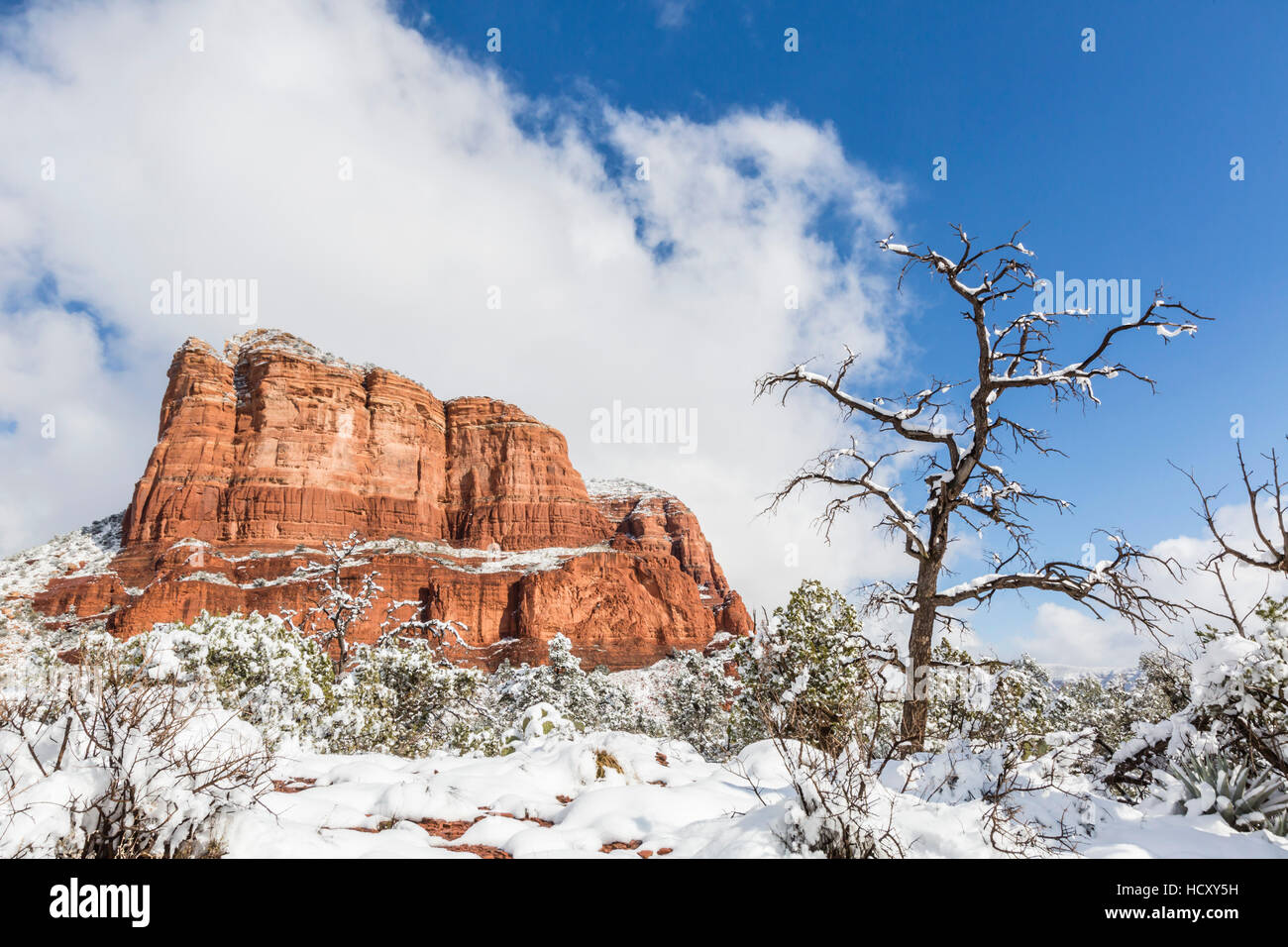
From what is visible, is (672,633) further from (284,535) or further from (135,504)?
(135,504)

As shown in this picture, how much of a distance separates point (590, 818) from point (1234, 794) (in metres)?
5.44

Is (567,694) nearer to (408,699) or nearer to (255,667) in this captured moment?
(408,699)

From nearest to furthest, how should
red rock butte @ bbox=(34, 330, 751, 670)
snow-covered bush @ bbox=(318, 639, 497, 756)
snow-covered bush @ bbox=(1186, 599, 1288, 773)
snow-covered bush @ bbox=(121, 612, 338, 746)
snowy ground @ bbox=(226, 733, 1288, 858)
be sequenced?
snowy ground @ bbox=(226, 733, 1288, 858) → snow-covered bush @ bbox=(1186, 599, 1288, 773) → snow-covered bush @ bbox=(121, 612, 338, 746) → snow-covered bush @ bbox=(318, 639, 497, 756) → red rock butte @ bbox=(34, 330, 751, 670)

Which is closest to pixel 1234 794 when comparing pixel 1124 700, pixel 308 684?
pixel 308 684

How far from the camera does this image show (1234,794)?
5.01 metres

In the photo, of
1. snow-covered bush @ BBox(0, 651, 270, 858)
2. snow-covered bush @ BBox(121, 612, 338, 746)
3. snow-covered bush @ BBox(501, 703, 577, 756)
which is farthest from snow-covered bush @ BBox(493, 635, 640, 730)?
snow-covered bush @ BBox(0, 651, 270, 858)

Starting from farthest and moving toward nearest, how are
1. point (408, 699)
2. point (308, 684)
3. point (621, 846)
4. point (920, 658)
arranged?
point (408, 699) < point (308, 684) < point (920, 658) < point (621, 846)

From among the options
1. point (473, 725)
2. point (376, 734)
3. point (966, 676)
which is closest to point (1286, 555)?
point (966, 676)

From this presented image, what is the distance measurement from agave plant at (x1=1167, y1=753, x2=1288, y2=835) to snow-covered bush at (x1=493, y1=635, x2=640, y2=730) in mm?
28949

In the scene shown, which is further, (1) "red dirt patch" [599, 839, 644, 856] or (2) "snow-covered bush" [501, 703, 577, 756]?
(2) "snow-covered bush" [501, 703, 577, 756]

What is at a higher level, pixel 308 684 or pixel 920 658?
pixel 920 658

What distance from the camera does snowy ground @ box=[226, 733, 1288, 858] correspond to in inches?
147

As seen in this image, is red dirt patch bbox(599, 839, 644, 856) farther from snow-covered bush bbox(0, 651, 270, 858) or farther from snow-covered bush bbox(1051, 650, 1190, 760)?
snow-covered bush bbox(1051, 650, 1190, 760)

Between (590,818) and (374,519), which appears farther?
(374,519)
